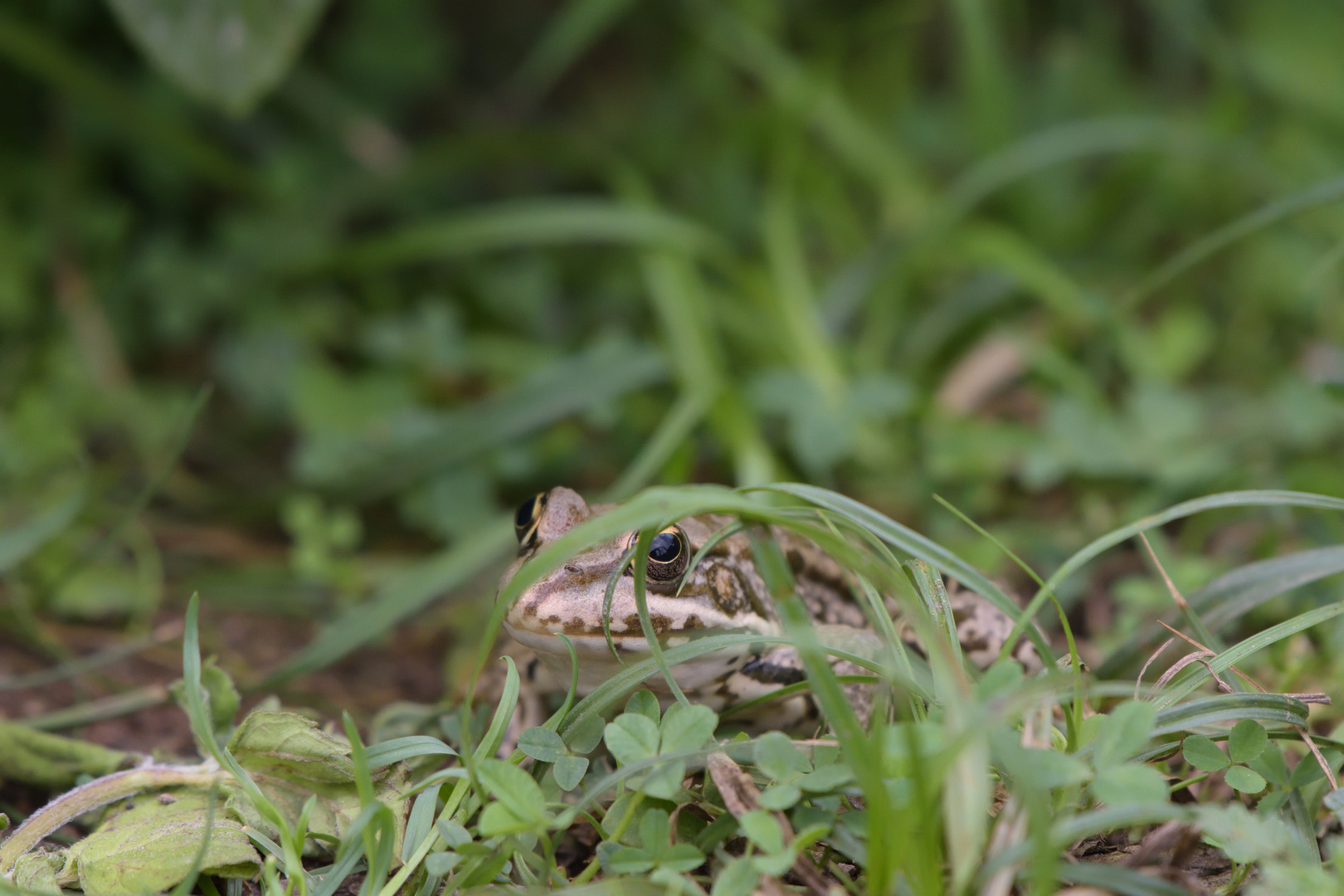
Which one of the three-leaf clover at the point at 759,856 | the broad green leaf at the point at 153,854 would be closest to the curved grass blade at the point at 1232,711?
the three-leaf clover at the point at 759,856

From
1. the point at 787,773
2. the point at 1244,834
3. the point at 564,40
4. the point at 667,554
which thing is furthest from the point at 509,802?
the point at 564,40

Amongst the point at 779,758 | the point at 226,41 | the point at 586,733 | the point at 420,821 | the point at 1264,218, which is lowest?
the point at 420,821

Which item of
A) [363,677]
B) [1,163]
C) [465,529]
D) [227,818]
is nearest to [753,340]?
[465,529]

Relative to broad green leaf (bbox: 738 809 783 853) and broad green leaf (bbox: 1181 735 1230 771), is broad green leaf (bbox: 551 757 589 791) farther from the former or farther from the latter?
broad green leaf (bbox: 1181 735 1230 771)

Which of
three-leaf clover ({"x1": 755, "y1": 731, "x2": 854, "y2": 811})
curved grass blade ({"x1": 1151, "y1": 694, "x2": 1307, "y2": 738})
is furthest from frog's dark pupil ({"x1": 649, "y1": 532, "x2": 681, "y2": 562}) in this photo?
curved grass blade ({"x1": 1151, "y1": 694, "x2": 1307, "y2": 738})

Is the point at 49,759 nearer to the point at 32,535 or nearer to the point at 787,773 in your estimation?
the point at 32,535

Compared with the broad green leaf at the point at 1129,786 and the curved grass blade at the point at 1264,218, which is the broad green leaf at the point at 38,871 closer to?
the broad green leaf at the point at 1129,786
